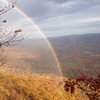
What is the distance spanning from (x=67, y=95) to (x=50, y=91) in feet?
7.73

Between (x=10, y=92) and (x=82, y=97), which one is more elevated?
(x=10, y=92)

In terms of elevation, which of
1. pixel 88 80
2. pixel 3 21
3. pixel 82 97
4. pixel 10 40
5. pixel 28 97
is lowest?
pixel 82 97

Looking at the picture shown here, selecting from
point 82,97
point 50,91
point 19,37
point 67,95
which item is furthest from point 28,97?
point 19,37

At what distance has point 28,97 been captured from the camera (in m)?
20.0

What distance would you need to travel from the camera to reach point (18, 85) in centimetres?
2109

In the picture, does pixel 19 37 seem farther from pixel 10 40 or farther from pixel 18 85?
pixel 18 85

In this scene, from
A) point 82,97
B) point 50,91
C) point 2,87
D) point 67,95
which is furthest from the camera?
point 82,97

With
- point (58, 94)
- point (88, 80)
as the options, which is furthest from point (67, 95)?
point (88, 80)

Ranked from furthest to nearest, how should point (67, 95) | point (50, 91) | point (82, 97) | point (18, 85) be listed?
point (82, 97)
point (67, 95)
point (50, 91)
point (18, 85)

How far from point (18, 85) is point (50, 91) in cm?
298

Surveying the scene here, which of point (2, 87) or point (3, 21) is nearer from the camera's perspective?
point (3, 21)

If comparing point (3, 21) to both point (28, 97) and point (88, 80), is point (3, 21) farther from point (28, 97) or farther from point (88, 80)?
point (28, 97)

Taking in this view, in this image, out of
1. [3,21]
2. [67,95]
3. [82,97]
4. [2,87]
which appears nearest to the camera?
[3,21]

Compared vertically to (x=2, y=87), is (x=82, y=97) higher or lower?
lower
